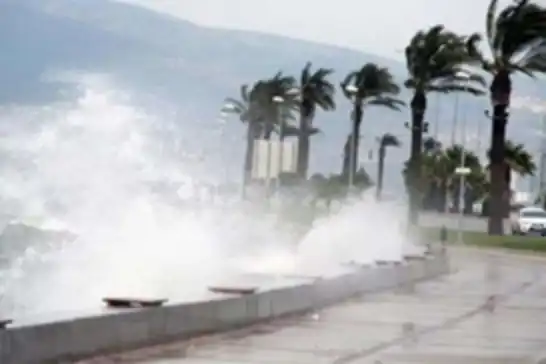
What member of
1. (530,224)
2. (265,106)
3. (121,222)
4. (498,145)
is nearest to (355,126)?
(530,224)

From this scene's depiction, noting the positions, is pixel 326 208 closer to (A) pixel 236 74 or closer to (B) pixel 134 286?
(B) pixel 134 286

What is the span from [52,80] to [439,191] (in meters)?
73.2

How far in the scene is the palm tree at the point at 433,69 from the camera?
234 ft

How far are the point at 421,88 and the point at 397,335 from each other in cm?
5501

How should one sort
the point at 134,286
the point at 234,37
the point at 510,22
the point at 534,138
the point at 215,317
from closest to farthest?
the point at 215,317 < the point at 134,286 < the point at 510,22 < the point at 234,37 < the point at 534,138

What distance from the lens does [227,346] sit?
16.6 meters

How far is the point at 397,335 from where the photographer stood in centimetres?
1855

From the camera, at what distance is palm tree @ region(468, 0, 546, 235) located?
2372 inches

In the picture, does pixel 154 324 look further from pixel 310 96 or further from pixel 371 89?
pixel 310 96

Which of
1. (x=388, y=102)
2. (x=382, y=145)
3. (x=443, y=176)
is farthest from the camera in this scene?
(x=443, y=176)

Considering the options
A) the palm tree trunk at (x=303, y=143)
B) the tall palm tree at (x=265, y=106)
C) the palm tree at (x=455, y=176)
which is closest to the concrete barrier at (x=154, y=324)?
the palm tree trunk at (x=303, y=143)

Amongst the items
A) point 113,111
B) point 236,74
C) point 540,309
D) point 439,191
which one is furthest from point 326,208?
point 439,191

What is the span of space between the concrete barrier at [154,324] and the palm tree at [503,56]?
37052 millimetres

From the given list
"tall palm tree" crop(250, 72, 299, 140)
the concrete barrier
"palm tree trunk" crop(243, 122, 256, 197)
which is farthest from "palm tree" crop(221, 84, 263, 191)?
the concrete barrier
